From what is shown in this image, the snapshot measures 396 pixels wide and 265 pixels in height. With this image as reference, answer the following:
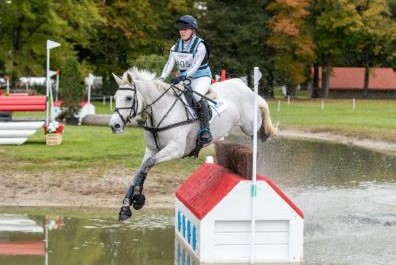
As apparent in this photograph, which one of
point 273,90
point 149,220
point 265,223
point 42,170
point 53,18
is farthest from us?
point 273,90

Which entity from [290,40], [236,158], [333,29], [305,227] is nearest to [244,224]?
[236,158]

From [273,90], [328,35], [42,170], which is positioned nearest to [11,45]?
[273,90]

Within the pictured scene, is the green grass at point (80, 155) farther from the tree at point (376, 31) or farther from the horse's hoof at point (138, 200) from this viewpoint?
Result: the tree at point (376, 31)

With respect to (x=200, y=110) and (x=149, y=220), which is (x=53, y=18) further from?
(x=200, y=110)

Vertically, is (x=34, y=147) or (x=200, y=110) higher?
(x=200, y=110)

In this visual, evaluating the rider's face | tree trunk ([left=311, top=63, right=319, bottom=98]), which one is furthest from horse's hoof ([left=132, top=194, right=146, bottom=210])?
tree trunk ([left=311, top=63, right=319, bottom=98])

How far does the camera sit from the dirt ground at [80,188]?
18281 mm

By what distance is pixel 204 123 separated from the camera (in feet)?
41.4

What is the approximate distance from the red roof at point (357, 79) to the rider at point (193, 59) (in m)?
68.0

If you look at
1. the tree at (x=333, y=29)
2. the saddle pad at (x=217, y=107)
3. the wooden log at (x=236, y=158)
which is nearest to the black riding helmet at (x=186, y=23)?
the saddle pad at (x=217, y=107)

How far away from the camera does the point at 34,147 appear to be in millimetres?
24438

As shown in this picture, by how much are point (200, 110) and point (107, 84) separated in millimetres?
53062

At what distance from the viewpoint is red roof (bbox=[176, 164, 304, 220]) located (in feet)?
39.3

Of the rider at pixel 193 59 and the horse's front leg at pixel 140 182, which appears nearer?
the horse's front leg at pixel 140 182
